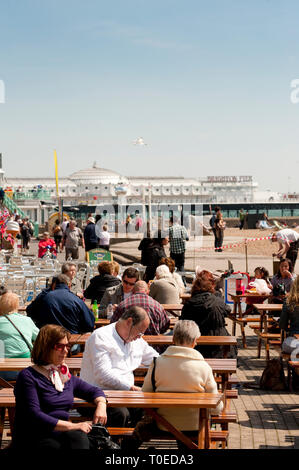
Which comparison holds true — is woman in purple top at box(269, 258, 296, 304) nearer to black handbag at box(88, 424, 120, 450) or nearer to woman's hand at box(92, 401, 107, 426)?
woman's hand at box(92, 401, 107, 426)

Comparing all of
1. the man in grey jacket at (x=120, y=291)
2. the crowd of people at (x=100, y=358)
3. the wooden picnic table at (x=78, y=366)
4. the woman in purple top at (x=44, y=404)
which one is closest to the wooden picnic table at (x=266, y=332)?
the crowd of people at (x=100, y=358)

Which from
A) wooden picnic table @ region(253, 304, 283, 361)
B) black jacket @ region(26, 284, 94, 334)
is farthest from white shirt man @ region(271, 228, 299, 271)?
black jacket @ region(26, 284, 94, 334)

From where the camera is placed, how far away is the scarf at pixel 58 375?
13.7 feet

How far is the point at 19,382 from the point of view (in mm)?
4125

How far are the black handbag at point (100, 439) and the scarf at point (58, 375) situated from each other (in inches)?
11.8

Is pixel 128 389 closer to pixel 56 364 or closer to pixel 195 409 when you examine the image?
pixel 195 409

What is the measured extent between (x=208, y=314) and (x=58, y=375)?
2867 mm

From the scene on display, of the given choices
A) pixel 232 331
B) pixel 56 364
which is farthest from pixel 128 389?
pixel 232 331

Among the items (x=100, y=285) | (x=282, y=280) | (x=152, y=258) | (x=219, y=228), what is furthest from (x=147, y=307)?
(x=219, y=228)

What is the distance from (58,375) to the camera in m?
4.26

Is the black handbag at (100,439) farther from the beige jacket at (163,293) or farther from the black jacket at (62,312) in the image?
the beige jacket at (163,293)

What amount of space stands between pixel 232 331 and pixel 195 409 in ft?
20.6

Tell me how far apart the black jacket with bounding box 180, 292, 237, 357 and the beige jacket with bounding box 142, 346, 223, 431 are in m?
2.00
